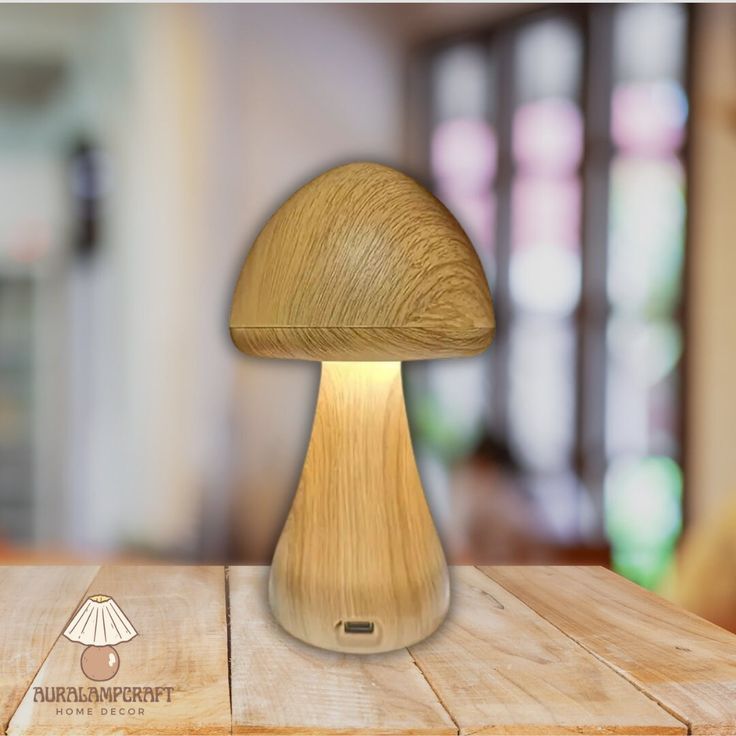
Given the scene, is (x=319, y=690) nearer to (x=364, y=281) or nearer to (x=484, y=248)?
(x=364, y=281)

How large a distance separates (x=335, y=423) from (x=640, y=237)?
4.93 ft

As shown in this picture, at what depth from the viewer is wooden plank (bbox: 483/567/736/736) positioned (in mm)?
602

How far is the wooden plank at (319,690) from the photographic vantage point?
1.81ft

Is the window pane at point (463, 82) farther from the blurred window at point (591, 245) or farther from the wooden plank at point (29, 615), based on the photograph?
the wooden plank at point (29, 615)

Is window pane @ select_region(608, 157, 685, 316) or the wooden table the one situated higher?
window pane @ select_region(608, 157, 685, 316)

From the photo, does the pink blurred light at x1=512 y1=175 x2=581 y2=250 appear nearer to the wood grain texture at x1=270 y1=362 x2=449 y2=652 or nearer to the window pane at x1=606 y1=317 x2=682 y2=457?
the window pane at x1=606 y1=317 x2=682 y2=457

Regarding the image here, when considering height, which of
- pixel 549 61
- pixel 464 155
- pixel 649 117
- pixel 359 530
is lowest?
pixel 359 530

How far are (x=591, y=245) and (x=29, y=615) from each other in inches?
62.9

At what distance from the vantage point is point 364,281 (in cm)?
61

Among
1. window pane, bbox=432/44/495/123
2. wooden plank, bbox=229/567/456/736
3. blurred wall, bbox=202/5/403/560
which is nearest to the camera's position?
wooden plank, bbox=229/567/456/736

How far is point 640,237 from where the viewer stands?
1986mm

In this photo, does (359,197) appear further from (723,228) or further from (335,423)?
(723,228)

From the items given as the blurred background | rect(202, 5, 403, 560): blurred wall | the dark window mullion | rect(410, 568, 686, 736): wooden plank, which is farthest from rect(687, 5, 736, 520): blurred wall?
rect(410, 568, 686, 736): wooden plank

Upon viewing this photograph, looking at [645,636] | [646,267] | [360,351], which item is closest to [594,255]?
[646,267]
